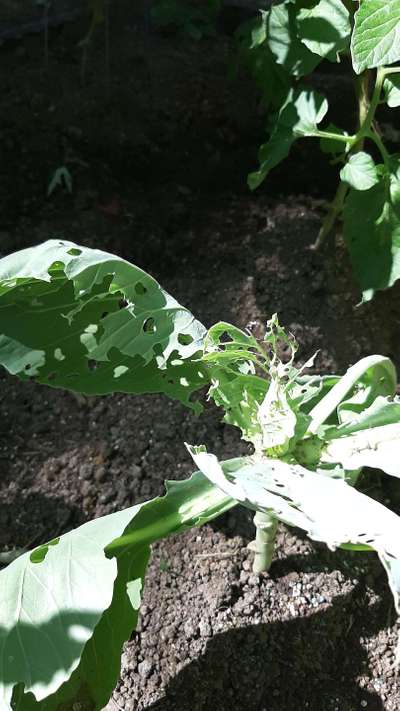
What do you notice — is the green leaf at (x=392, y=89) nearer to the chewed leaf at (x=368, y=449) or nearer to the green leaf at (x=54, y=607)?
the chewed leaf at (x=368, y=449)

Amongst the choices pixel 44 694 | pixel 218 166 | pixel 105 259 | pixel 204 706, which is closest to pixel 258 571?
pixel 204 706

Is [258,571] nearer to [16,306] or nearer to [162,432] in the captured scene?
[162,432]

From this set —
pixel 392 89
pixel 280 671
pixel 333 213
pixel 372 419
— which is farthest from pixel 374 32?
pixel 280 671

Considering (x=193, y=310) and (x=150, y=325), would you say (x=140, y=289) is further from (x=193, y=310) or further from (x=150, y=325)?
(x=193, y=310)

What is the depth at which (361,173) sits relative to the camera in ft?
6.14

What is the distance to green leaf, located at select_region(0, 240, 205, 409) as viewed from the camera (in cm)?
137

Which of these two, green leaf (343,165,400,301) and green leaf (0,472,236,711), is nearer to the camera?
green leaf (0,472,236,711)

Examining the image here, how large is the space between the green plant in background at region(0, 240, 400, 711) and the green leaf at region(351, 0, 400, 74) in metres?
0.66

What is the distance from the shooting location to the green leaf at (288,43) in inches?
76.0

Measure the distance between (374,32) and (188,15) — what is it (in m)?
1.29

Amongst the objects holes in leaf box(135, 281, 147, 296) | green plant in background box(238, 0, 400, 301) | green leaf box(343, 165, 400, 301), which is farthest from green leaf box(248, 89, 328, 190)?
holes in leaf box(135, 281, 147, 296)

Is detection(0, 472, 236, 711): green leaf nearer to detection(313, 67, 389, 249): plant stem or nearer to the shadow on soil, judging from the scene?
the shadow on soil

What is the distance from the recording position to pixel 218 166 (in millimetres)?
2611

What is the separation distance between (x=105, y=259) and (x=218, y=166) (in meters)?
1.39
